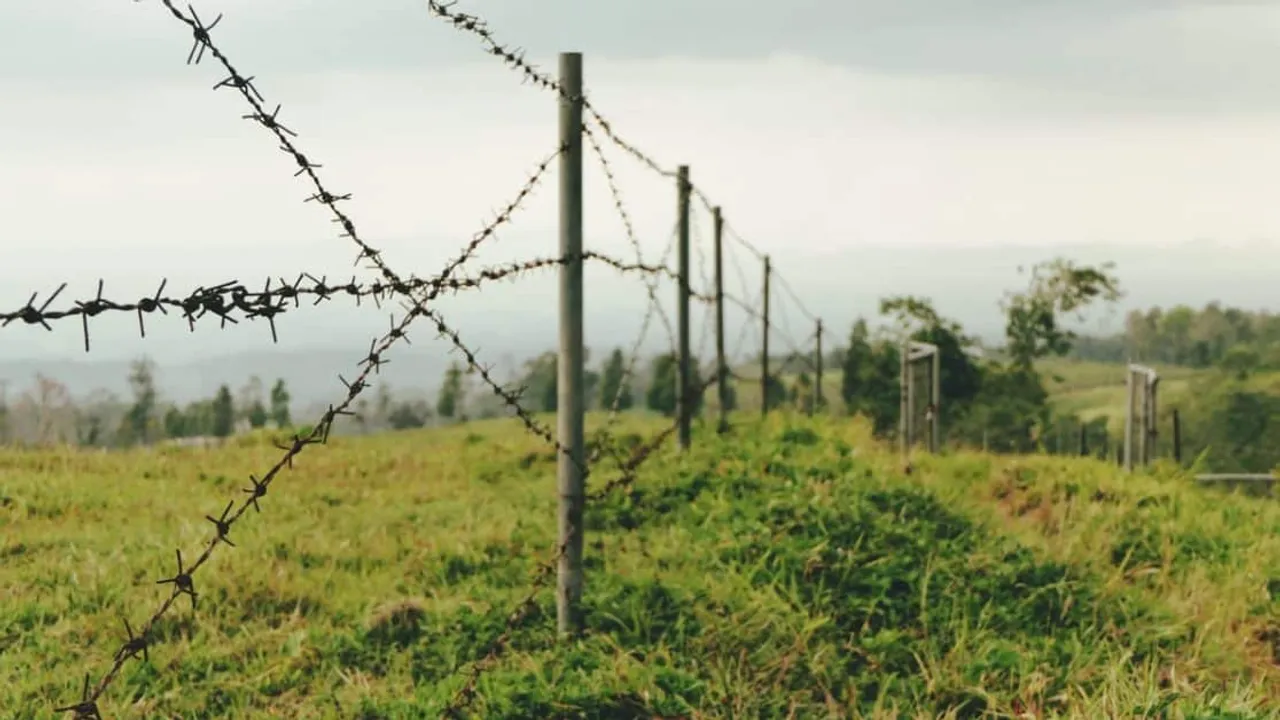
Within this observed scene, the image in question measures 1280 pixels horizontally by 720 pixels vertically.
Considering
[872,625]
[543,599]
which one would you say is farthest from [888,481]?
[543,599]

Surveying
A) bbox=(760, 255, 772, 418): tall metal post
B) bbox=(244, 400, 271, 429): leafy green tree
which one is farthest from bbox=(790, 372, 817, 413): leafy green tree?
bbox=(244, 400, 271, 429): leafy green tree

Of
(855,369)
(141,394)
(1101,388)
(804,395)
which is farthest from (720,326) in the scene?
(1101,388)

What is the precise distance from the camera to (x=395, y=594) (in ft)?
18.4

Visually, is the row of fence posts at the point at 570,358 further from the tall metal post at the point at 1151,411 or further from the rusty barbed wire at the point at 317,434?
the tall metal post at the point at 1151,411

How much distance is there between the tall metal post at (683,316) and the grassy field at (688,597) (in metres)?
0.72

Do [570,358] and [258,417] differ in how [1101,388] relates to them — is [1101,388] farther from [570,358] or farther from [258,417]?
[570,358]

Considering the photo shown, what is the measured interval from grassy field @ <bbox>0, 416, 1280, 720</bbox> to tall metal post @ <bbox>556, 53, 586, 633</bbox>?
13.3 inches

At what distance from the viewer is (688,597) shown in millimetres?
5305

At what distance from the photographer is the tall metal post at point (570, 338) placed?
4730mm

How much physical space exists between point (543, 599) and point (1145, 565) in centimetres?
391

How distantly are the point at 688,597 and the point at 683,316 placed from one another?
4122 millimetres

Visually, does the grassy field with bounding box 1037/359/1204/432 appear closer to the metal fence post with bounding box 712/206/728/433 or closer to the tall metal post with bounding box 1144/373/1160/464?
the tall metal post with bounding box 1144/373/1160/464

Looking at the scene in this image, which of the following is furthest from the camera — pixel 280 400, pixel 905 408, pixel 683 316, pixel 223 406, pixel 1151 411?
pixel 223 406

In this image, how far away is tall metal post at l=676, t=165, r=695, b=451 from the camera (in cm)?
914
